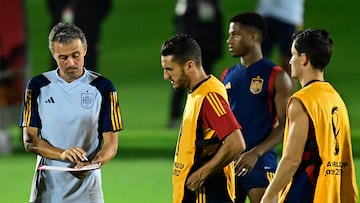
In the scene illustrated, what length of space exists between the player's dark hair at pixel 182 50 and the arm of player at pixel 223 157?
52 centimetres

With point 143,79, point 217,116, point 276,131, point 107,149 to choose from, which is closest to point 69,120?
point 107,149

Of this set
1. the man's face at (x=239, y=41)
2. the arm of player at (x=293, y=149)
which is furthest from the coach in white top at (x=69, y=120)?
the man's face at (x=239, y=41)

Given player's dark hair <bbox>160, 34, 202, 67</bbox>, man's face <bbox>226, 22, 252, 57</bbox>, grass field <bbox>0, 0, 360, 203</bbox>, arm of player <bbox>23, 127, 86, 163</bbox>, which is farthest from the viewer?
grass field <bbox>0, 0, 360, 203</bbox>

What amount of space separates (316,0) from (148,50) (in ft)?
18.0

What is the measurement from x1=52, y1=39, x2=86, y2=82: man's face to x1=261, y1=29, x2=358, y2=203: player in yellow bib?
1.24 m

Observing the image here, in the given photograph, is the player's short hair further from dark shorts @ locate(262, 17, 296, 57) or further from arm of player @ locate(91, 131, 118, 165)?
dark shorts @ locate(262, 17, 296, 57)

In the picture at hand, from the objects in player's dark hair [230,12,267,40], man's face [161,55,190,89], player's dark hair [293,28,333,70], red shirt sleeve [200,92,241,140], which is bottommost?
red shirt sleeve [200,92,241,140]

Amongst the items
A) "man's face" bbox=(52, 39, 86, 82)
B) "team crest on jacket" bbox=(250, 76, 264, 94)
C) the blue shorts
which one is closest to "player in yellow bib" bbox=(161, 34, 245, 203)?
"man's face" bbox=(52, 39, 86, 82)

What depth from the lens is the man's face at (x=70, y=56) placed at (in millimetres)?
6895

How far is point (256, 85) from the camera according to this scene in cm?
859

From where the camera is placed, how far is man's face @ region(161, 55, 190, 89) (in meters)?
7.14

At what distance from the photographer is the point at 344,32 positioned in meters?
25.3

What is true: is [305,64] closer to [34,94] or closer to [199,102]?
[199,102]

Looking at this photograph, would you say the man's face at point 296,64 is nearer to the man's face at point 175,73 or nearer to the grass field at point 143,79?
the man's face at point 175,73
